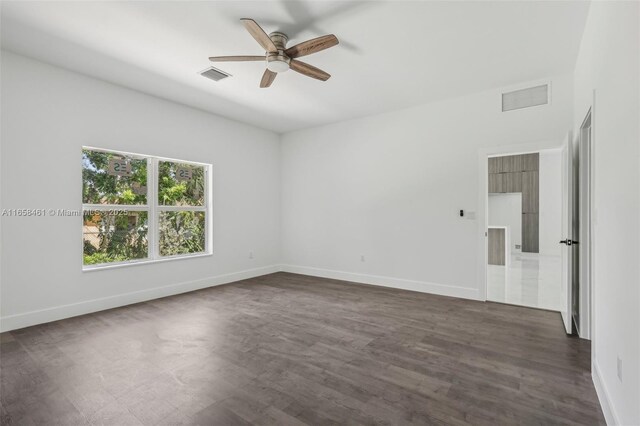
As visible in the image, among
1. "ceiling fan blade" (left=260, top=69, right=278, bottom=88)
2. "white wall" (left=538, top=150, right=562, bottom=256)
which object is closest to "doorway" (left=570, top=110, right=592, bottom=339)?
"ceiling fan blade" (left=260, top=69, right=278, bottom=88)

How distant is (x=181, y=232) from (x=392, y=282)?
354 cm

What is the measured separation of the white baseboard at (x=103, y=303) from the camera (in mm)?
3326

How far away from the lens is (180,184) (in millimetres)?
4984

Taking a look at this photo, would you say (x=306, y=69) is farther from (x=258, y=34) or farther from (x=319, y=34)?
(x=258, y=34)

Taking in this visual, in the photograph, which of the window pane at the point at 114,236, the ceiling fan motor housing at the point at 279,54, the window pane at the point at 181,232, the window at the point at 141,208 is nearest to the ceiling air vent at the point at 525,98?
the ceiling fan motor housing at the point at 279,54

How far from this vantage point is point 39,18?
2.70 meters

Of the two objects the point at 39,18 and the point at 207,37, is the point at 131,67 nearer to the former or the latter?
the point at 39,18

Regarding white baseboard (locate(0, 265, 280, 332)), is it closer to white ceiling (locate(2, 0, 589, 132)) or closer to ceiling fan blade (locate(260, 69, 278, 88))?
white ceiling (locate(2, 0, 589, 132))

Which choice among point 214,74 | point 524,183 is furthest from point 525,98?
point 524,183

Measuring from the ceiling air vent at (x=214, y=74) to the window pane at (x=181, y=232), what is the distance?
219 centimetres

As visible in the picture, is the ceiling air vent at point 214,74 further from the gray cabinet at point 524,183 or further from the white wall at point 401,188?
the gray cabinet at point 524,183

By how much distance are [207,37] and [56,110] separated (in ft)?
6.97

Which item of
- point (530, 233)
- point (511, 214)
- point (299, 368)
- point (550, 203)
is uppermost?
point (550, 203)

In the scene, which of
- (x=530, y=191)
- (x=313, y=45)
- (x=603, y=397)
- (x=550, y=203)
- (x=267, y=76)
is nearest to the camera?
(x=603, y=397)
